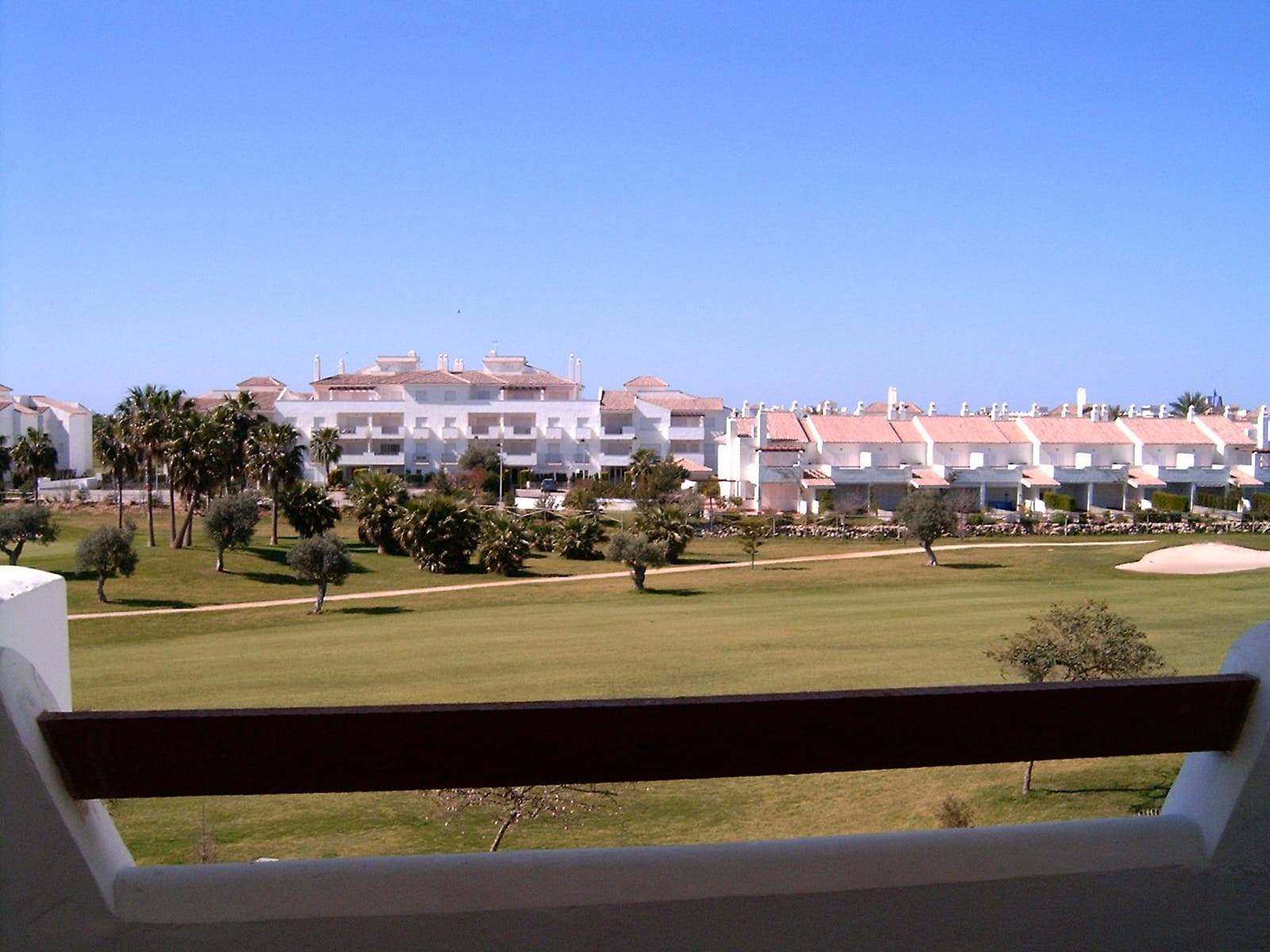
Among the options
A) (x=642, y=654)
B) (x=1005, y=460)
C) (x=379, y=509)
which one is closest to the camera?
(x=642, y=654)

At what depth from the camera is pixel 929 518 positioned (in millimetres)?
47281

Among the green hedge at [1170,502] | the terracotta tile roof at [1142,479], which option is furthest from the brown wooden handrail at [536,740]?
the terracotta tile roof at [1142,479]

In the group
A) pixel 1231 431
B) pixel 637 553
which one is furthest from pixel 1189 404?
pixel 637 553

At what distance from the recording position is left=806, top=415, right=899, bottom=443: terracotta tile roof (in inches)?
2712

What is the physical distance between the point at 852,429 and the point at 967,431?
6.63m

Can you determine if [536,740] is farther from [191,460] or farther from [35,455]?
[191,460]

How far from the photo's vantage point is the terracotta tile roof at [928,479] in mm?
64875

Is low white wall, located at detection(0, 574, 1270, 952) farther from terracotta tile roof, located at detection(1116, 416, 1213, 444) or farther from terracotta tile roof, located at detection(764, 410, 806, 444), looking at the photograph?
terracotta tile roof, located at detection(1116, 416, 1213, 444)

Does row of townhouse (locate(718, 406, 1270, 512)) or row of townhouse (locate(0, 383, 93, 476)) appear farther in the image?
row of townhouse (locate(718, 406, 1270, 512))

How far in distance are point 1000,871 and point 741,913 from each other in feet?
1.93

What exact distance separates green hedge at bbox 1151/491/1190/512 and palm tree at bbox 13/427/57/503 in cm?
5164

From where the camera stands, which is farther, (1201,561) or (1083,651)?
(1201,561)

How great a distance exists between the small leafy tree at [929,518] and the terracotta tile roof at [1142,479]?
21721 mm

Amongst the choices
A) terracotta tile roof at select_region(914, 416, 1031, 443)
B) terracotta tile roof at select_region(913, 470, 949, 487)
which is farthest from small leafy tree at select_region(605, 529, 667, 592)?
terracotta tile roof at select_region(914, 416, 1031, 443)
